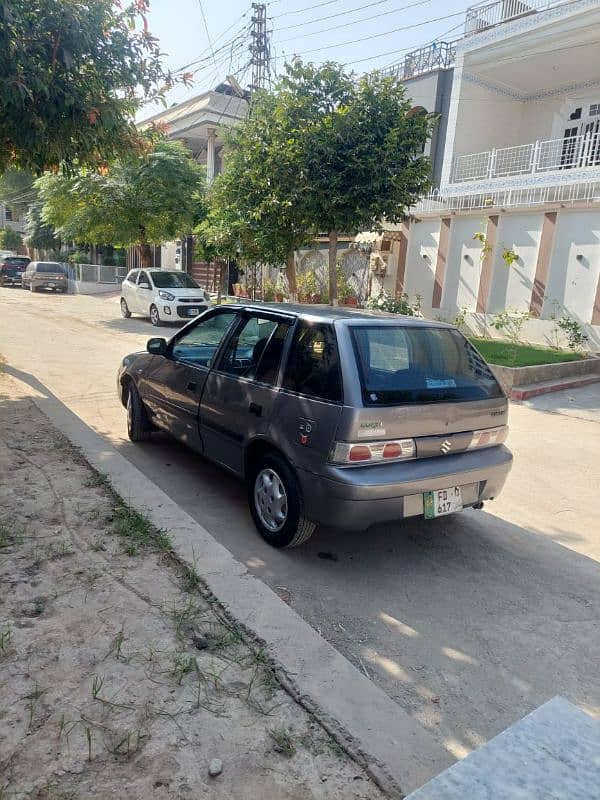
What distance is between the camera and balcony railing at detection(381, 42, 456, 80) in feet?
59.1

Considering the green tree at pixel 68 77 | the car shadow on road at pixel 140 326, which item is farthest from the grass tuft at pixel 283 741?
the car shadow on road at pixel 140 326

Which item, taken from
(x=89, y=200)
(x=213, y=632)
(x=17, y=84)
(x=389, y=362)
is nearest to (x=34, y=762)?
(x=213, y=632)

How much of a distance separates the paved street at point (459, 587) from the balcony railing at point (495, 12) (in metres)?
14.9

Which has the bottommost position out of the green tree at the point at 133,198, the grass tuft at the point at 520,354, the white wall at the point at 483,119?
the grass tuft at the point at 520,354

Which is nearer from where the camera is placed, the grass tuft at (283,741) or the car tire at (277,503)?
the grass tuft at (283,741)

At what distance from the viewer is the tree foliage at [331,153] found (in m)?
11.8

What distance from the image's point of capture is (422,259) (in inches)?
688

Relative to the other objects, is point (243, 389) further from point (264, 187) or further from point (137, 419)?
point (264, 187)

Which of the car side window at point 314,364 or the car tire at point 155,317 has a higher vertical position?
the car side window at point 314,364

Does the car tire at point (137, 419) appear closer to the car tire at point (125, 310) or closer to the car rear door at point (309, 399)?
the car rear door at point (309, 399)

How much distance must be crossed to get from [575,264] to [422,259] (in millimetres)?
4837

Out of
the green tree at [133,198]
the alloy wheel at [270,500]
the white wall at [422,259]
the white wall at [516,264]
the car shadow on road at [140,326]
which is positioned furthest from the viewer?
the green tree at [133,198]

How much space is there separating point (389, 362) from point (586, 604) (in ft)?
6.29

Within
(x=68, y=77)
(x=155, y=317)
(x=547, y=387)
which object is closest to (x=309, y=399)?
(x=68, y=77)
